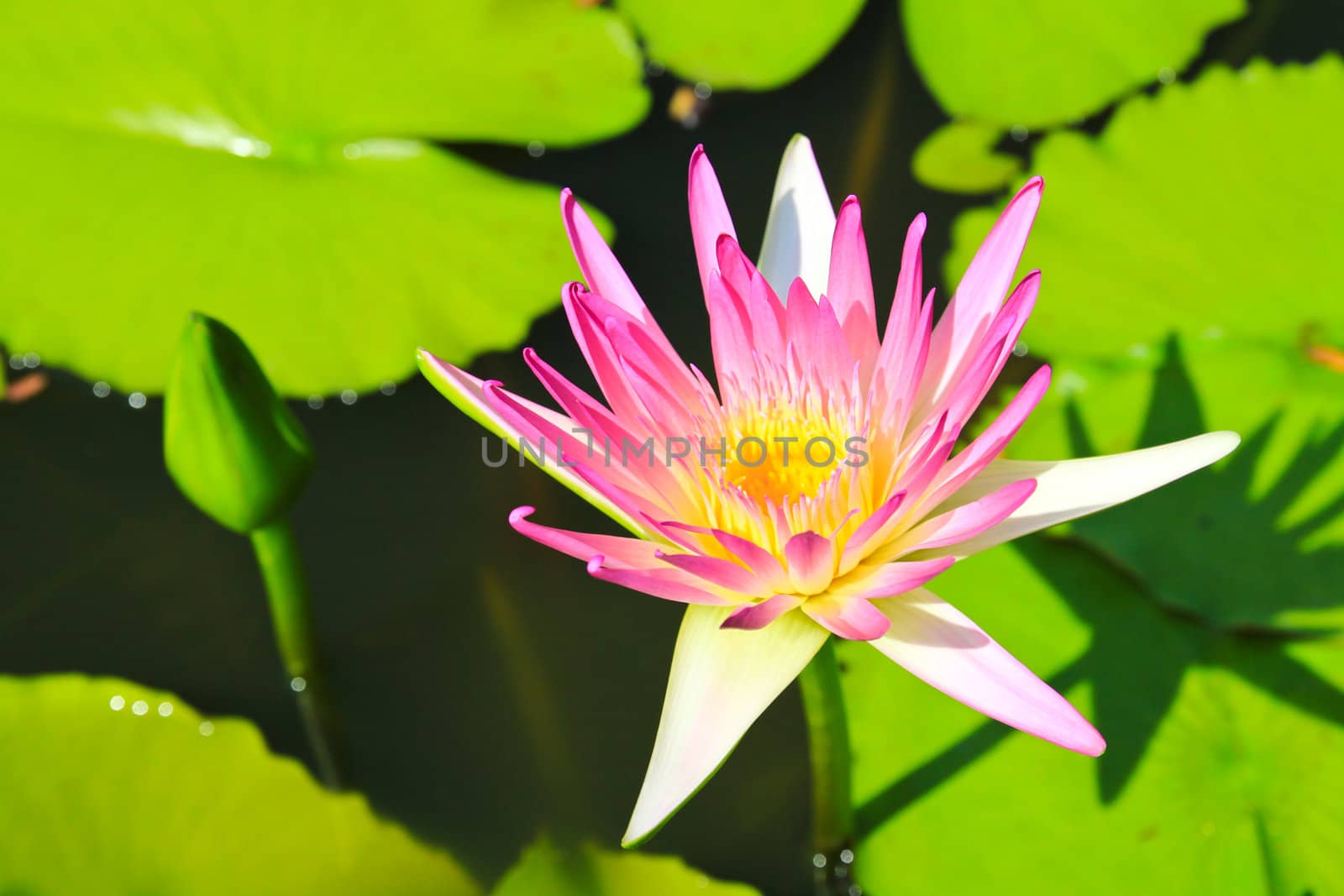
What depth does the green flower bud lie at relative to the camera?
1263 millimetres

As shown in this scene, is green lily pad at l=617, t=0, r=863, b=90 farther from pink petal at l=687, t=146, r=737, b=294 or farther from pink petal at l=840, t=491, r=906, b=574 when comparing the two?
pink petal at l=840, t=491, r=906, b=574

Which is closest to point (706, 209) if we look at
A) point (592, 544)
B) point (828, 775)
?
point (592, 544)

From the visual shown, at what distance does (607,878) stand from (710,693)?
0.57m

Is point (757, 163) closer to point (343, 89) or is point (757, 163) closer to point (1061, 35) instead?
point (1061, 35)

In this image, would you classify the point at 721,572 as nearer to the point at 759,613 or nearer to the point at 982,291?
the point at 759,613

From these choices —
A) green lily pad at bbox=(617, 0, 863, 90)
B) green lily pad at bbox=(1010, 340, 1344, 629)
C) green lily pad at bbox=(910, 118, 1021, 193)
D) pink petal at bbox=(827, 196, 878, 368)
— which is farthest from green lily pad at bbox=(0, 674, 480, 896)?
green lily pad at bbox=(910, 118, 1021, 193)

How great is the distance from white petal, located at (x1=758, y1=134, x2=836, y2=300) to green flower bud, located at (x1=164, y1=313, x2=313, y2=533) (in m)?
0.66

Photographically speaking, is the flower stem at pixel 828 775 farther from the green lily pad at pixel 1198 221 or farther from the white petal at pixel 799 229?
the green lily pad at pixel 1198 221

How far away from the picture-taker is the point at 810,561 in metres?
1.05

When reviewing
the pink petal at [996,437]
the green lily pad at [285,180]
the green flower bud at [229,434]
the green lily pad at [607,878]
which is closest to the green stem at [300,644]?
the green flower bud at [229,434]

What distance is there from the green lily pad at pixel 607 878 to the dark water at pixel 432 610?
11 centimetres

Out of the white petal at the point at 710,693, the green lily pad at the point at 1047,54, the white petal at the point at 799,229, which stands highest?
the white petal at the point at 799,229

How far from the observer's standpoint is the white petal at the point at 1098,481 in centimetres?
110

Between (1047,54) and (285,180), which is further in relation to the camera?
(1047,54)
